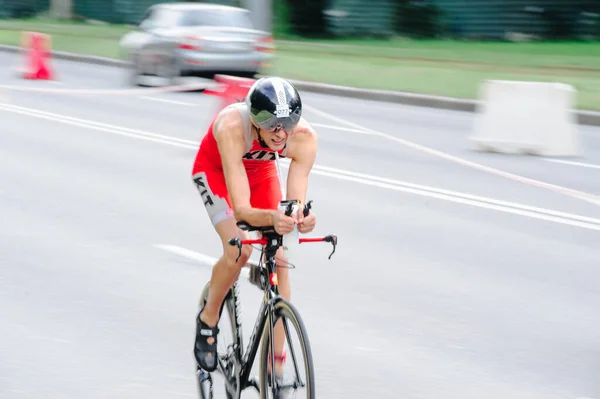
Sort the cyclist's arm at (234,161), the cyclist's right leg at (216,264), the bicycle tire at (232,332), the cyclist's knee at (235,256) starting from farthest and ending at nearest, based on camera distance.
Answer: the bicycle tire at (232,332) < the cyclist's right leg at (216,264) < the cyclist's knee at (235,256) < the cyclist's arm at (234,161)

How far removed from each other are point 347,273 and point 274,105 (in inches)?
162

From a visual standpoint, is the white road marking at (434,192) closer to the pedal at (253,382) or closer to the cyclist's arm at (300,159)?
the pedal at (253,382)

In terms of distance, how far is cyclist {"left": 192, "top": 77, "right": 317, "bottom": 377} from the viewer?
4609mm

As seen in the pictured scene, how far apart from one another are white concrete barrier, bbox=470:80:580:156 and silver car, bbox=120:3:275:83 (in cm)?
825

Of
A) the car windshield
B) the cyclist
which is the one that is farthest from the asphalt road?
the car windshield

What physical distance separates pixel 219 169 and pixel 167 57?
17.8 m

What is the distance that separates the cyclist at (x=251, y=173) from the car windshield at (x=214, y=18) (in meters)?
17.8

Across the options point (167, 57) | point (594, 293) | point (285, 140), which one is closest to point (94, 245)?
point (594, 293)

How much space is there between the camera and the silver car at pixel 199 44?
22.5 metres

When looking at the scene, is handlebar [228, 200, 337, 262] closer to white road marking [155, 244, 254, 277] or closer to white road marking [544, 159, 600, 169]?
white road marking [155, 244, 254, 277]

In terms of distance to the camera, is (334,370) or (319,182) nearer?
(334,370)

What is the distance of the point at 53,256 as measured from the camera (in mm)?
8945

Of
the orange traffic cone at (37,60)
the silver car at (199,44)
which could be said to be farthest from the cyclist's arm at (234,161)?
the orange traffic cone at (37,60)

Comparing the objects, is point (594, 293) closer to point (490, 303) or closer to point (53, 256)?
point (490, 303)
